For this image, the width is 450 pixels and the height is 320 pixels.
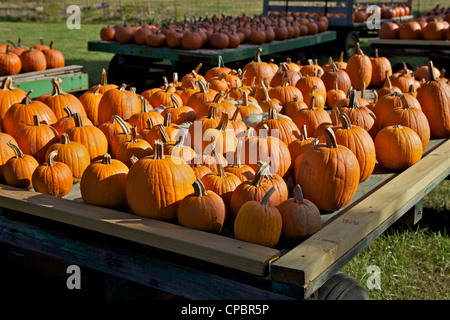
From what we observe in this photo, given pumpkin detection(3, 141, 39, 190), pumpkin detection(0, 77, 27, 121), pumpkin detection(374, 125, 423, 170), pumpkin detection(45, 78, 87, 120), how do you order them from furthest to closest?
pumpkin detection(0, 77, 27, 121)
pumpkin detection(45, 78, 87, 120)
pumpkin detection(374, 125, 423, 170)
pumpkin detection(3, 141, 39, 190)

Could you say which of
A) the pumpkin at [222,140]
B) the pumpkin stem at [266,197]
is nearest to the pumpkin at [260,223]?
the pumpkin stem at [266,197]

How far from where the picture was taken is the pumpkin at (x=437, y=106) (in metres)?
3.29

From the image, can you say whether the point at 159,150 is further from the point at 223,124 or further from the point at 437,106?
→ the point at 437,106

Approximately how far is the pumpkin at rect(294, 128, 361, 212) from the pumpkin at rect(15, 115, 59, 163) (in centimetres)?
133

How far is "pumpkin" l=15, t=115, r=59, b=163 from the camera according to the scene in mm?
2730

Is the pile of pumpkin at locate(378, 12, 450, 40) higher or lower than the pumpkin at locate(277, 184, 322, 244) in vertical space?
higher

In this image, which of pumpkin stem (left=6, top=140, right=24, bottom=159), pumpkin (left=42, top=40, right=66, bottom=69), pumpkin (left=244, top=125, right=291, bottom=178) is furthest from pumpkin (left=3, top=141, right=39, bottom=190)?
pumpkin (left=42, top=40, right=66, bottom=69)

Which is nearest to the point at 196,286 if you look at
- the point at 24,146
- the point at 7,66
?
the point at 24,146

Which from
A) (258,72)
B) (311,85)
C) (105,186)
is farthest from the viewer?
(258,72)

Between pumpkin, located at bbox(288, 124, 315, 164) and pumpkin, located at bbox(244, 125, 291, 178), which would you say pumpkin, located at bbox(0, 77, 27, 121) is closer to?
pumpkin, located at bbox(244, 125, 291, 178)

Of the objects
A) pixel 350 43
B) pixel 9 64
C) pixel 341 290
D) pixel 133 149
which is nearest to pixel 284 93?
pixel 133 149

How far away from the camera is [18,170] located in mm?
2498

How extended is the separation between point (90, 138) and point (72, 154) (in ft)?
0.58
